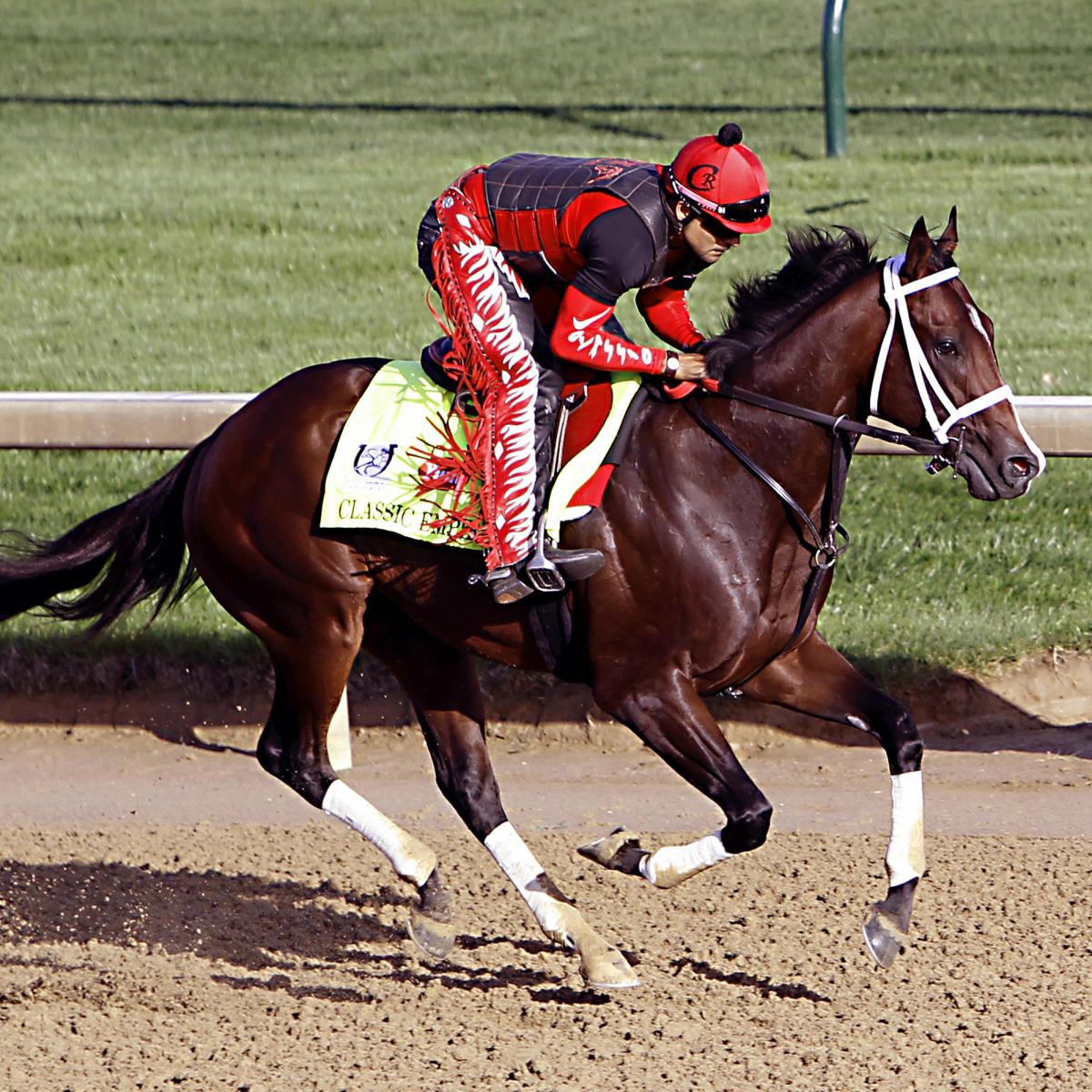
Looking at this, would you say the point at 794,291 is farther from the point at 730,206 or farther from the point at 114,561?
the point at 114,561

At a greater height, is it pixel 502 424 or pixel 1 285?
pixel 502 424

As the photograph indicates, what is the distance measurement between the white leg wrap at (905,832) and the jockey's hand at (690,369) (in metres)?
1.16

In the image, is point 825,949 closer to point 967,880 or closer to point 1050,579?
point 967,880

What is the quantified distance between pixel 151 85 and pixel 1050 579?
1222 cm

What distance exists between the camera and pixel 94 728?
6.95 m

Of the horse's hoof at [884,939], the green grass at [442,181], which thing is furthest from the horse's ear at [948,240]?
the green grass at [442,181]

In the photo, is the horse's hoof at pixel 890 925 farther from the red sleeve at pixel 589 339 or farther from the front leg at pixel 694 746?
the red sleeve at pixel 589 339

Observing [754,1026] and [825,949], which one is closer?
[754,1026]

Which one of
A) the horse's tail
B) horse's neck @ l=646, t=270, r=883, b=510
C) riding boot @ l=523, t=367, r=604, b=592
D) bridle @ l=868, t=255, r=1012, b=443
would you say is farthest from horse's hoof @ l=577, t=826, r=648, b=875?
the horse's tail

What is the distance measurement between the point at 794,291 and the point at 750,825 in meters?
1.39

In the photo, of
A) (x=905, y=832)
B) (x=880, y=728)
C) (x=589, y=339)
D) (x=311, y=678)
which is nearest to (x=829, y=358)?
(x=589, y=339)

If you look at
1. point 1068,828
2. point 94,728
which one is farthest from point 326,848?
point 1068,828

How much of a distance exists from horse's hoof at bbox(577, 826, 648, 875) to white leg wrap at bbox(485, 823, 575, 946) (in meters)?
0.18

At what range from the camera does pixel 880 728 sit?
4.59 m
